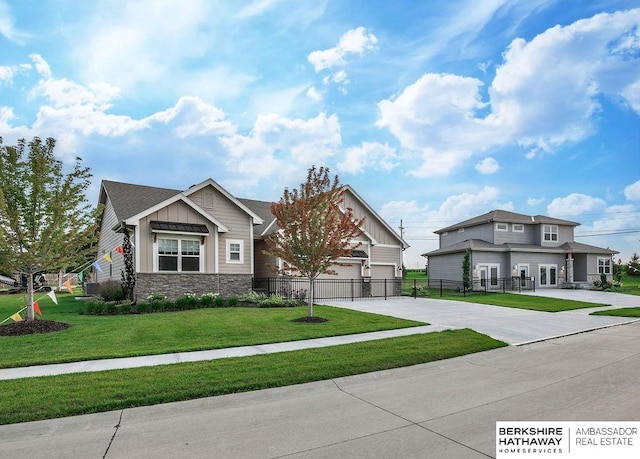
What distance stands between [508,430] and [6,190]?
540 inches

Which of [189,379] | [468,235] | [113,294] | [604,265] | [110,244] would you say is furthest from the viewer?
[604,265]

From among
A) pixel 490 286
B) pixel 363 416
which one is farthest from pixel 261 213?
pixel 363 416

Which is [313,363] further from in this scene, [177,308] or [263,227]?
[263,227]

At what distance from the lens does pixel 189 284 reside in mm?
19656

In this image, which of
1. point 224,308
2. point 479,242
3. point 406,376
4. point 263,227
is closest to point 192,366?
point 406,376

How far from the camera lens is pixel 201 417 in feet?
17.8

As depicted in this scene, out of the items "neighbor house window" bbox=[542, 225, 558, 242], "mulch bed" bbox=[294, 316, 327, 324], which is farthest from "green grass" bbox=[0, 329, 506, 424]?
"neighbor house window" bbox=[542, 225, 558, 242]

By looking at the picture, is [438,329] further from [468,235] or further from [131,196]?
[468,235]

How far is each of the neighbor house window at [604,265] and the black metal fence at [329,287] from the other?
2292 cm

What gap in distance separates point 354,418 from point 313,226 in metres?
8.28

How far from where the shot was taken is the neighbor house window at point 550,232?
120 feet

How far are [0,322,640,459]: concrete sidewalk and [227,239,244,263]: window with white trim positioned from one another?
1491 cm

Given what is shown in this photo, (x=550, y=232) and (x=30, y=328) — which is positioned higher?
(x=550, y=232)

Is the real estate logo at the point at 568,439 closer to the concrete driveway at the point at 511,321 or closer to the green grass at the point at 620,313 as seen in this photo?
the concrete driveway at the point at 511,321
